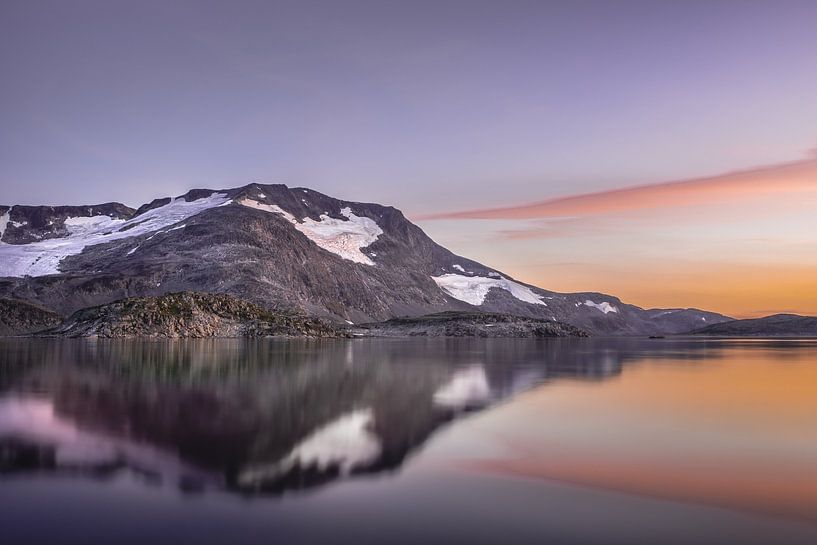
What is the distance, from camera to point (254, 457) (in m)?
25.2

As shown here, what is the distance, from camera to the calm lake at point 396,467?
17391mm

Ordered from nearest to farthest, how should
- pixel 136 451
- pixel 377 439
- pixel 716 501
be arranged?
pixel 716 501
pixel 136 451
pixel 377 439

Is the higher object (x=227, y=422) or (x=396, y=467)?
(x=227, y=422)

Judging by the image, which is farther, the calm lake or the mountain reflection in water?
the mountain reflection in water

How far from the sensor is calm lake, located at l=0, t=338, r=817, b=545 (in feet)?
57.1

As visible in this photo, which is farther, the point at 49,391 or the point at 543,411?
the point at 49,391

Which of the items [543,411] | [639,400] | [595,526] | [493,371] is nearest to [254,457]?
[595,526]

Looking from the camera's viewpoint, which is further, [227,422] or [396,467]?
[227,422]

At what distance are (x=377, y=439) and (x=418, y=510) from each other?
1112 centimetres

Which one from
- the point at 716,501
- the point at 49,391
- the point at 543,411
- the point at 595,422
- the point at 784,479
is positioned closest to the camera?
the point at 716,501

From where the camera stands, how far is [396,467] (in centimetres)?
2444

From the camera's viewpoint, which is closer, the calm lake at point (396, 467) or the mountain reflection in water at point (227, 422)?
the calm lake at point (396, 467)

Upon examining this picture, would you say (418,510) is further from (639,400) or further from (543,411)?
(639,400)

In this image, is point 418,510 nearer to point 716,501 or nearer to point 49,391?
point 716,501
